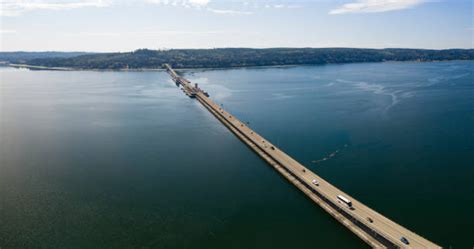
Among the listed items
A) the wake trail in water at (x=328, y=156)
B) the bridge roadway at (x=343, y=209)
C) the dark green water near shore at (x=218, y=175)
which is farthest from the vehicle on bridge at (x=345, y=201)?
the wake trail in water at (x=328, y=156)

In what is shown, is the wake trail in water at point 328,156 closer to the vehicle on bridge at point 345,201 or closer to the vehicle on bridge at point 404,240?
the vehicle on bridge at point 345,201

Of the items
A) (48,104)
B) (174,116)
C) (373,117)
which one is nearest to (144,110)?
(174,116)

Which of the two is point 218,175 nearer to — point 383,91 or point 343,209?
point 343,209

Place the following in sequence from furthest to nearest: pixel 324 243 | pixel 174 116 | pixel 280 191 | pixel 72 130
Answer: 1. pixel 174 116
2. pixel 72 130
3. pixel 280 191
4. pixel 324 243

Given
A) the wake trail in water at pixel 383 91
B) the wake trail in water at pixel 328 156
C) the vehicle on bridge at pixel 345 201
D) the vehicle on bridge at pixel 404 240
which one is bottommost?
the vehicle on bridge at pixel 404 240

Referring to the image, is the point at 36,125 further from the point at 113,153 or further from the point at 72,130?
the point at 113,153

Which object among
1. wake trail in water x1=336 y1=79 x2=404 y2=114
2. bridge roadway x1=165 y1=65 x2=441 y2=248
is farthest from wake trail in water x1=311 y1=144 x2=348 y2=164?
wake trail in water x1=336 y1=79 x2=404 y2=114
